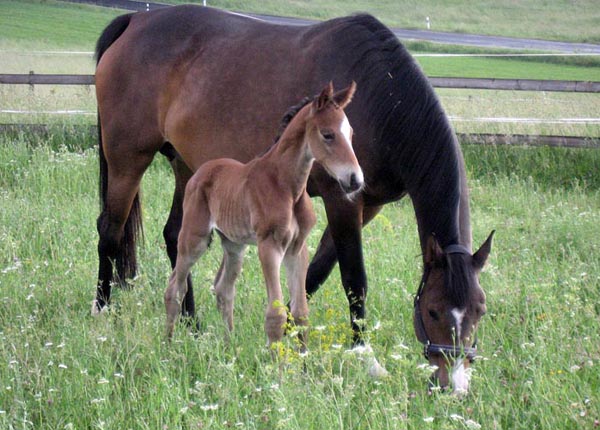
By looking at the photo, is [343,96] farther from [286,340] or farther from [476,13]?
[476,13]

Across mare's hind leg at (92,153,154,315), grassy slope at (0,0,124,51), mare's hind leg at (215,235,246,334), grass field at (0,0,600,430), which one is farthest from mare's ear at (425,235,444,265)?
grassy slope at (0,0,124,51)

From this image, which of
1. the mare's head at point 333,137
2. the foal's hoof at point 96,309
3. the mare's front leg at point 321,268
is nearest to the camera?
the mare's head at point 333,137

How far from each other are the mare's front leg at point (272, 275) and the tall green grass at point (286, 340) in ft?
0.72

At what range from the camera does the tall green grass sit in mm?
3504

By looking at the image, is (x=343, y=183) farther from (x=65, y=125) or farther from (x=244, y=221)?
(x=65, y=125)

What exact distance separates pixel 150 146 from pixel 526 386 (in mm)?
3207

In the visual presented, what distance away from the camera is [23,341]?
455 cm

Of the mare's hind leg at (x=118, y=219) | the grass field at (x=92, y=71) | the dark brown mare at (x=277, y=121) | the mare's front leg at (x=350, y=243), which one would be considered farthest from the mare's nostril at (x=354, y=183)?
the grass field at (x=92, y=71)

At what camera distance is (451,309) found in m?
3.86

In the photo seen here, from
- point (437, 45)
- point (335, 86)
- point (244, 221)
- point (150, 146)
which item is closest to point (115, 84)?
point (150, 146)

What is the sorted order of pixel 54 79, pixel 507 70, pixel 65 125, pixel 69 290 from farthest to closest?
pixel 507 70 < pixel 54 79 < pixel 65 125 < pixel 69 290

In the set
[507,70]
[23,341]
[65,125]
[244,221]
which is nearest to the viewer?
[244,221]

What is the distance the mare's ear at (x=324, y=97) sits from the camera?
3775 millimetres

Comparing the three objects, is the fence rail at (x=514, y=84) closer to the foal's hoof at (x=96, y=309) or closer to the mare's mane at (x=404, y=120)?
the mare's mane at (x=404, y=120)
